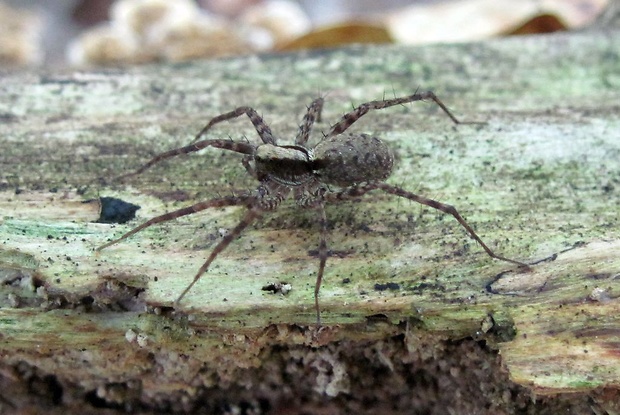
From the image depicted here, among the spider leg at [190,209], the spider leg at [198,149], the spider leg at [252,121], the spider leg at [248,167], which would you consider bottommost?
the spider leg at [190,209]

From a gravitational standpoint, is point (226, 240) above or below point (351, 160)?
below

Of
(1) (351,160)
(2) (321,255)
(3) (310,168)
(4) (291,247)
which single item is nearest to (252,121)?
(3) (310,168)

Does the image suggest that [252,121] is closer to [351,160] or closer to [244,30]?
[351,160]

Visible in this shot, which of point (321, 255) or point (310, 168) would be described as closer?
point (321, 255)

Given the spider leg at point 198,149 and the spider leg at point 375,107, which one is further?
the spider leg at point 375,107

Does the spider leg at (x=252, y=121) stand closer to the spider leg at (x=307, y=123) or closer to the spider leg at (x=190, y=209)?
the spider leg at (x=307, y=123)

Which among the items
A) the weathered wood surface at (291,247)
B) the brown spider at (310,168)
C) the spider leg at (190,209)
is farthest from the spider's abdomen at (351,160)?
the spider leg at (190,209)

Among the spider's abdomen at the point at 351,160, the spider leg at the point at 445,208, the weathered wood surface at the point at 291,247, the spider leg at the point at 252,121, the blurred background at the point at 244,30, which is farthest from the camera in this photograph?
the blurred background at the point at 244,30

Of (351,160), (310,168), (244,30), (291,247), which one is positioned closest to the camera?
(291,247)

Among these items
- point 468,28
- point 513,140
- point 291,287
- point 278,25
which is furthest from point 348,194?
point 278,25
